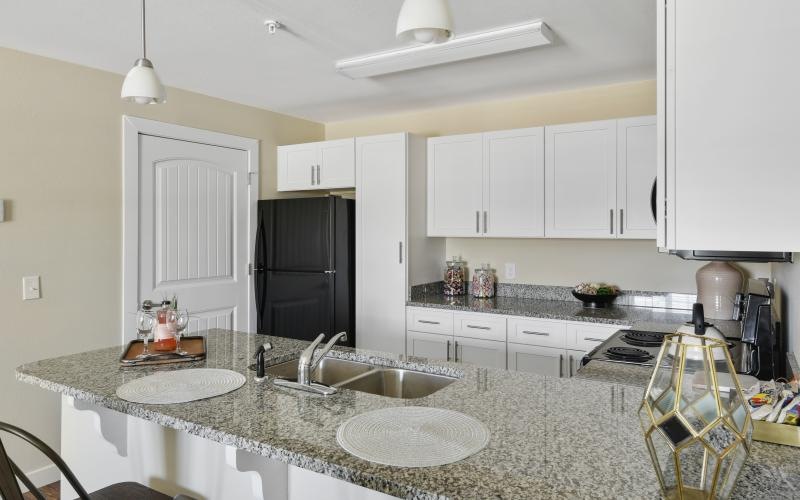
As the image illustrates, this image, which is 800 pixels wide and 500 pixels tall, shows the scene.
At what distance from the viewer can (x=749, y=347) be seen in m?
2.20

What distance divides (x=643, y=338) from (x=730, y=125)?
1617 millimetres

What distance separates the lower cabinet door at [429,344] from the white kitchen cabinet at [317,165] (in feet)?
3.98

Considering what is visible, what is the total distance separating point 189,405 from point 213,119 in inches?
113

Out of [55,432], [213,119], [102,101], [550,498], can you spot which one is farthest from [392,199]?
[550,498]

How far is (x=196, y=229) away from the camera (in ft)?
12.3

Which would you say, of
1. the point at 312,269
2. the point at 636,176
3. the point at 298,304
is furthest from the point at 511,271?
the point at 298,304

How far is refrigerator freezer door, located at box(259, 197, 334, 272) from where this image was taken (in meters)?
3.79

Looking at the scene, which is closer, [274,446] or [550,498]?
[550,498]

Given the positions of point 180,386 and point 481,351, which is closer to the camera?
point 180,386

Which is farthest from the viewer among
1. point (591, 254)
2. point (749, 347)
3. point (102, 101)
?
point (591, 254)

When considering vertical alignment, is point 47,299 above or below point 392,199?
below

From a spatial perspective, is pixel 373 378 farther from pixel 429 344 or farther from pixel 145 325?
pixel 429 344

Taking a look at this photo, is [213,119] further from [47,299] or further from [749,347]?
[749,347]

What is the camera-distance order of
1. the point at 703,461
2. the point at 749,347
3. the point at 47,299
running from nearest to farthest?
the point at 703,461
the point at 749,347
the point at 47,299
